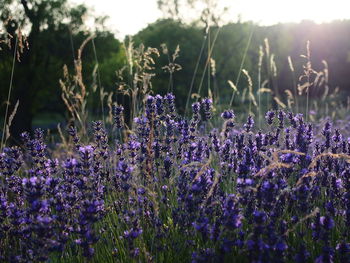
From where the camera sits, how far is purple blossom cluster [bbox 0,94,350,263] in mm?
2160

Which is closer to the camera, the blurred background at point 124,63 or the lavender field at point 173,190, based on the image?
the lavender field at point 173,190

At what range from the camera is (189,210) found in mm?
2438

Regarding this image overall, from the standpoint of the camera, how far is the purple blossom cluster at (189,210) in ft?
7.09

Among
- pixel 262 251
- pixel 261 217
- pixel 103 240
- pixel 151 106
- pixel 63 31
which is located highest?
pixel 63 31

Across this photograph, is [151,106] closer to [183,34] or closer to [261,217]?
[261,217]

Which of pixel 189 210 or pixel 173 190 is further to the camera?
pixel 173 190

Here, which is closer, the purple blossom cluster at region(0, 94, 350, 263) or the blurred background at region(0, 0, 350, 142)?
the purple blossom cluster at region(0, 94, 350, 263)

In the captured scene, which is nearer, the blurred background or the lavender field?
the lavender field

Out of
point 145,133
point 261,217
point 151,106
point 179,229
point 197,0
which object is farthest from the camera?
point 197,0

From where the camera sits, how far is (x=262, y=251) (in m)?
2.02

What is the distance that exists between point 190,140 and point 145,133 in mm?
393

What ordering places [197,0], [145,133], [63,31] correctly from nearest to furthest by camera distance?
[145,133], [63,31], [197,0]

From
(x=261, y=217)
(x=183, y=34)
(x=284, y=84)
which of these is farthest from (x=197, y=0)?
(x=261, y=217)

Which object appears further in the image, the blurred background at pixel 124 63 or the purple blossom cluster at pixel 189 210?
the blurred background at pixel 124 63
